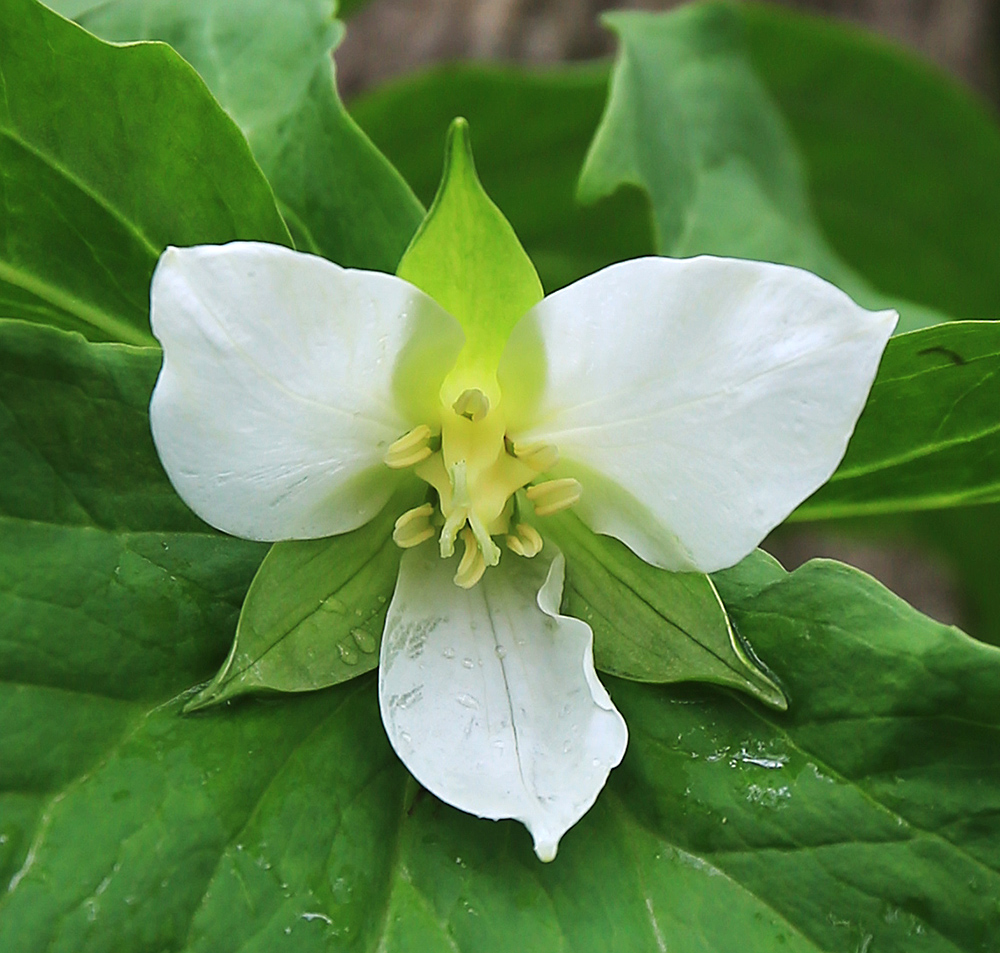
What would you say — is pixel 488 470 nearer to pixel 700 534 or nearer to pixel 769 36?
pixel 700 534

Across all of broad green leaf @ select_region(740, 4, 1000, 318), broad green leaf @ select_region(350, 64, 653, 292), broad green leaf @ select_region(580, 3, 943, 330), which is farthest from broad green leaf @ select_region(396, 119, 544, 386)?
broad green leaf @ select_region(740, 4, 1000, 318)

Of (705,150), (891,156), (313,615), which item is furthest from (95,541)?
(891,156)

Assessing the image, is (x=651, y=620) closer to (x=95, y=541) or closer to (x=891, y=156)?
(x=95, y=541)

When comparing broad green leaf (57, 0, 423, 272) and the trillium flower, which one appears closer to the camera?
the trillium flower

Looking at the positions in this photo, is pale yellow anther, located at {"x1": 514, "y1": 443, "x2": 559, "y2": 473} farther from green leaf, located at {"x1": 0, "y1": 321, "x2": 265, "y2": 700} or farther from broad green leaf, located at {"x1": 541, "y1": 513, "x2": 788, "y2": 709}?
green leaf, located at {"x1": 0, "y1": 321, "x2": 265, "y2": 700}

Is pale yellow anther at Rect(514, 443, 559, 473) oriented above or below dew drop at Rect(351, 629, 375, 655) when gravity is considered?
above

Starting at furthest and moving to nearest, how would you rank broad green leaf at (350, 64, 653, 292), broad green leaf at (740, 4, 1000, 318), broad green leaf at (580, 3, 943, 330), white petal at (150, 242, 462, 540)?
broad green leaf at (740, 4, 1000, 318) < broad green leaf at (350, 64, 653, 292) < broad green leaf at (580, 3, 943, 330) < white petal at (150, 242, 462, 540)

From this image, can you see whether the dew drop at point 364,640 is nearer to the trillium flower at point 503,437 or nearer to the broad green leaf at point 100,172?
the trillium flower at point 503,437

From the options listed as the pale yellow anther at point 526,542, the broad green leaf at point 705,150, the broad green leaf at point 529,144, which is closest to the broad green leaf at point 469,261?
the pale yellow anther at point 526,542
